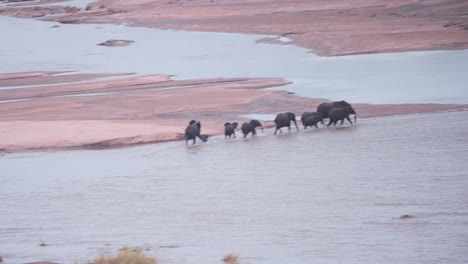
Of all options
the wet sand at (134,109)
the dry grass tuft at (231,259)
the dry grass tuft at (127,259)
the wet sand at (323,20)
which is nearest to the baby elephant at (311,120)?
the wet sand at (134,109)

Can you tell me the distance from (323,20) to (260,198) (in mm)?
35569

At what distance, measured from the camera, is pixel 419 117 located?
22734 mm

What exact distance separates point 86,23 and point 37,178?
49747 mm

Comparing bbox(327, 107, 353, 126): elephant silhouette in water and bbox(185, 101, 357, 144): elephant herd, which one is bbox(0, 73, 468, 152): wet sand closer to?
bbox(185, 101, 357, 144): elephant herd

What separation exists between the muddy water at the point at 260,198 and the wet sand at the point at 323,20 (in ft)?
51.7

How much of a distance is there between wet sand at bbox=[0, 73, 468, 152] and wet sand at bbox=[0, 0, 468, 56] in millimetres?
8331

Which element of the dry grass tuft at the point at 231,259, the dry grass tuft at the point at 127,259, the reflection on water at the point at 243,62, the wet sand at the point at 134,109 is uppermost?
the dry grass tuft at the point at 127,259

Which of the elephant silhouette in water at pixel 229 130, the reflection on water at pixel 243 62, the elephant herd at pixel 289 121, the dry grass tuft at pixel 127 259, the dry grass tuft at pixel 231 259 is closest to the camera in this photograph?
the dry grass tuft at pixel 127 259

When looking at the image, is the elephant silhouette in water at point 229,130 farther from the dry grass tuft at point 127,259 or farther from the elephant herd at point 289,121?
the dry grass tuft at point 127,259

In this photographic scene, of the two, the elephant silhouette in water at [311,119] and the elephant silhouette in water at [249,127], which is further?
the elephant silhouette in water at [311,119]

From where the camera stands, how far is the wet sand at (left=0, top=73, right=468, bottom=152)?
2302 centimetres

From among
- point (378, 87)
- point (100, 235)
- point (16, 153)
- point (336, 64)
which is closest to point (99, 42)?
point (336, 64)

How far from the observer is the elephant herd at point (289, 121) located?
21.3m

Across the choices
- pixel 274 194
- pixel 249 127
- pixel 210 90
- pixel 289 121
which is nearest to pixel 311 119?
pixel 289 121
